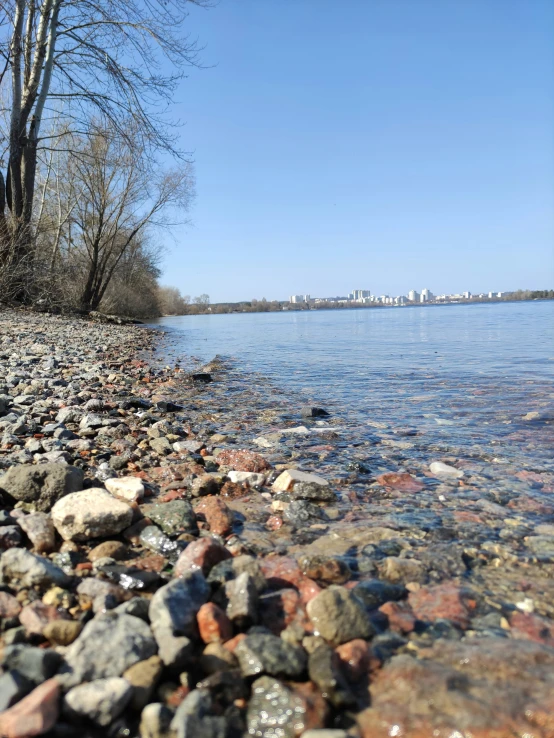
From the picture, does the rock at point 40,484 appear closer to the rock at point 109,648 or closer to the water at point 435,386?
the rock at point 109,648

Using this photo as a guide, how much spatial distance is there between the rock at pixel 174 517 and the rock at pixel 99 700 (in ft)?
3.24

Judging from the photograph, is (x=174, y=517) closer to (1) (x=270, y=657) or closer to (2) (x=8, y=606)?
(2) (x=8, y=606)

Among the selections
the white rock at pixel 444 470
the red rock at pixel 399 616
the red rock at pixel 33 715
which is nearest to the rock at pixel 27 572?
the red rock at pixel 33 715

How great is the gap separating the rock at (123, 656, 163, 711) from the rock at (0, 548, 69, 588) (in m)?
0.57

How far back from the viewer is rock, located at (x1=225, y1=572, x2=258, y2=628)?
1546 millimetres

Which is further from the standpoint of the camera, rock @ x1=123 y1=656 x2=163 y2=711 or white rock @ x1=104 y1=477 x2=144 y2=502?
white rock @ x1=104 y1=477 x2=144 y2=502

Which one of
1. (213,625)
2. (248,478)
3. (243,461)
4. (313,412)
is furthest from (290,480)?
(313,412)

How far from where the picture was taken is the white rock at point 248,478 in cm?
301

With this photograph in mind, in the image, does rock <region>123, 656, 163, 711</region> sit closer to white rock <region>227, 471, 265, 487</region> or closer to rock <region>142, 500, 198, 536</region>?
rock <region>142, 500, 198, 536</region>

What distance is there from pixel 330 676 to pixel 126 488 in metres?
1.69

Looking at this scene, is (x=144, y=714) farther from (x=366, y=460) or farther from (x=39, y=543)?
(x=366, y=460)

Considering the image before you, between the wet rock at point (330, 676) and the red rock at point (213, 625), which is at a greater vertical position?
the red rock at point (213, 625)

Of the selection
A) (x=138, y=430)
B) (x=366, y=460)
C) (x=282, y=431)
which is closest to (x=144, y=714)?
(x=366, y=460)

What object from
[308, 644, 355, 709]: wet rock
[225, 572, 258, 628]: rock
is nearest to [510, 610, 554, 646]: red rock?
[308, 644, 355, 709]: wet rock
